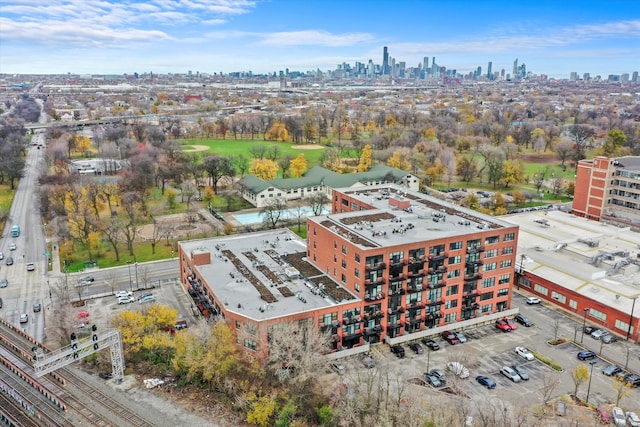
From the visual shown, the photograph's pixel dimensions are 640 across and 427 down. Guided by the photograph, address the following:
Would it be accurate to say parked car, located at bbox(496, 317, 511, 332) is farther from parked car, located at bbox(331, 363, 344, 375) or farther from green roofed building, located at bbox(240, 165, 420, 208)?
green roofed building, located at bbox(240, 165, 420, 208)

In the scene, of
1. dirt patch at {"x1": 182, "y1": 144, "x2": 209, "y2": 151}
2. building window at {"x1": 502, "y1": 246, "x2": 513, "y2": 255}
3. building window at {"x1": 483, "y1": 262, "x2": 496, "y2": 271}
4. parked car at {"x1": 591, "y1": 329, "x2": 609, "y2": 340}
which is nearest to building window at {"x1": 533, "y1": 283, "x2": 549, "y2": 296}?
parked car at {"x1": 591, "y1": 329, "x2": 609, "y2": 340}

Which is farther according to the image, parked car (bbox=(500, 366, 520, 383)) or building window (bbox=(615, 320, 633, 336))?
building window (bbox=(615, 320, 633, 336))

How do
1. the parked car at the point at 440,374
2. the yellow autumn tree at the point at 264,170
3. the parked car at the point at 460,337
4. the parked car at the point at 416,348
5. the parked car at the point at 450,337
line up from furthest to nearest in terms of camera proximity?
the yellow autumn tree at the point at 264,170, the parked car at the point at 460,337, the parked car at the point at 450,337, the parked car at the point at 416,348, the parked car at the point at 440,374

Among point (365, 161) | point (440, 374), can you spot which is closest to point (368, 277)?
point (440, 374)

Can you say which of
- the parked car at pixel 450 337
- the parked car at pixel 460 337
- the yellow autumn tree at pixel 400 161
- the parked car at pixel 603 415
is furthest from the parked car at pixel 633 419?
the yellow autumn tree at pixel 400 161

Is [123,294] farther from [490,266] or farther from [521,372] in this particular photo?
[521,372]

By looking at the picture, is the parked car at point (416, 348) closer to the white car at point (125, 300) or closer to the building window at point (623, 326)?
the building window at point (623, 326)
